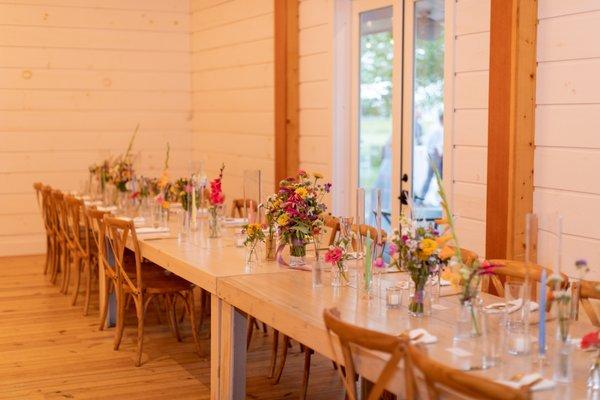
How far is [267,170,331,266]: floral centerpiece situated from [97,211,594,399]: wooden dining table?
0.56 feet

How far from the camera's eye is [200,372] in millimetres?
5066

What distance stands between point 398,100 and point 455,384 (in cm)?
436

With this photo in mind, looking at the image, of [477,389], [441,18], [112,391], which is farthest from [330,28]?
[477,389]

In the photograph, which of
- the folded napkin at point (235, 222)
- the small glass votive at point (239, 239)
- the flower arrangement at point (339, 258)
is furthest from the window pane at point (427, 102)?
the flower arrangement at point (339, 258)

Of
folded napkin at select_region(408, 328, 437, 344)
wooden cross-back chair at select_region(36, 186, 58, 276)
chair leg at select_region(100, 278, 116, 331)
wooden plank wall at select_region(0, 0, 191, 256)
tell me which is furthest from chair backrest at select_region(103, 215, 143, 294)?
wooden plank wall at select_region(0, 0, 191, 256)

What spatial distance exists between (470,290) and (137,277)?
272 cm

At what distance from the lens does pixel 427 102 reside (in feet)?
20.2

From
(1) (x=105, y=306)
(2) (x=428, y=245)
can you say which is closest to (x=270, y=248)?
(2) (x=428, y=245)

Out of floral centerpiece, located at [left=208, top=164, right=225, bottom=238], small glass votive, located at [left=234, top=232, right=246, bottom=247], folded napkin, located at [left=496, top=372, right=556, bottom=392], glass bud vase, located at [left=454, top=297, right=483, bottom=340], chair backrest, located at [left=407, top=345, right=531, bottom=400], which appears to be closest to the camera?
chair backrest, located at [left=407, top=345, right=531, bottom=400]

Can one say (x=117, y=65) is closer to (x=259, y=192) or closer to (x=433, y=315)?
(x=259, y=192)

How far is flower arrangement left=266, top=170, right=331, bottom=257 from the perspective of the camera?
13.9ft

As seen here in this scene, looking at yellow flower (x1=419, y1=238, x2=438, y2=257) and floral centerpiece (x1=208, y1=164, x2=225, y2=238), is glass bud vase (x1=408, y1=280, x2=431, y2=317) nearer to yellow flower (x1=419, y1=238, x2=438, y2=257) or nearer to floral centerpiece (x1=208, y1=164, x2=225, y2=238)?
yellow flower (x1=419, y1=238, x2=438, y2=257)

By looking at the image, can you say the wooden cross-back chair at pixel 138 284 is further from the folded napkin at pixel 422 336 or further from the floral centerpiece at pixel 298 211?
the folded napkin at pixel 422 336

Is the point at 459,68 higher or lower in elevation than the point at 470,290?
higher
